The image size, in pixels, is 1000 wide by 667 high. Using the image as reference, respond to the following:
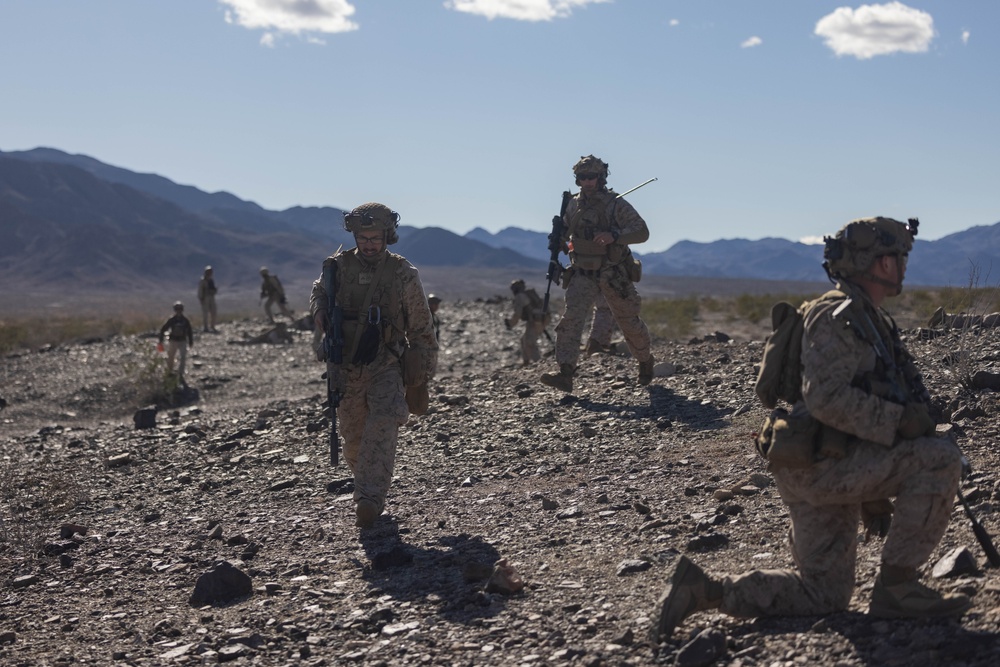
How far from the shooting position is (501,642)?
4977 mm

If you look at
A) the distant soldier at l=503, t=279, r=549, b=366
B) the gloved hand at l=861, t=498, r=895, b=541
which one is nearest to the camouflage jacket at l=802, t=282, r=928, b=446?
the gloved hand at l=861, t=498, r=895, b=541

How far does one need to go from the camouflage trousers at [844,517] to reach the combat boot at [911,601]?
0.09 m

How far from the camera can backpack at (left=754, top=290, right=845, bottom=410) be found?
4449 millimetres

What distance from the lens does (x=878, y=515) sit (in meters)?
4.58

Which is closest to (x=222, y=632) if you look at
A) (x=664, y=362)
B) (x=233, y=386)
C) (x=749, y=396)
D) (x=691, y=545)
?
(x=691, y=545)

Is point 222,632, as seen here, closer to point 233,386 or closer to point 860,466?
point 860,466

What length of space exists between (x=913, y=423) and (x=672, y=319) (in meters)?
24.3

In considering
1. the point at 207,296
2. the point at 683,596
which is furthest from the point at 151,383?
the point at 683,596

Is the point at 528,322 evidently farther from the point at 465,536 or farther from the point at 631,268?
the point at 465,536

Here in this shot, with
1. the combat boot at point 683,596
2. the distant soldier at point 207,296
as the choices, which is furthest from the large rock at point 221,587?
the distant soldier at point 207,296

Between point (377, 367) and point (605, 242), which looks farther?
point (605, 242)

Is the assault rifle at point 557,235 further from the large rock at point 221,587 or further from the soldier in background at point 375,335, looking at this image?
the large rock at point 221,587

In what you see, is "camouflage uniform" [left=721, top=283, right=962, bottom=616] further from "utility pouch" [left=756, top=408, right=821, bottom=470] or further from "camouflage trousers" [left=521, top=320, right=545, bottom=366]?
"camouflage trousers" [left=521, top=320, right=545, bottom=366]

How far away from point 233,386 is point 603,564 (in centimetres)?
1443
